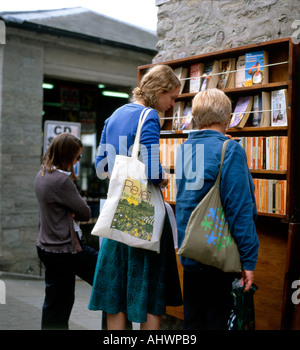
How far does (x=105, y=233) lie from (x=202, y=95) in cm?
95

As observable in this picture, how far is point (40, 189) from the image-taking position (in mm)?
3285

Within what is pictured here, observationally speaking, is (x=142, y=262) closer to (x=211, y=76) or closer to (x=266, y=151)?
(x=266, y=151)

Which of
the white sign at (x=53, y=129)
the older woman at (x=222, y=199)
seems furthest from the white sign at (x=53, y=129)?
the older woman at (x=222, y=199)

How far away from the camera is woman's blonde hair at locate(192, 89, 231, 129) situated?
249 centimetres

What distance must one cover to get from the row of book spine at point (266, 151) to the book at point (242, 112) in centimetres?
14

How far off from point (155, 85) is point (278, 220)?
62.7 inches

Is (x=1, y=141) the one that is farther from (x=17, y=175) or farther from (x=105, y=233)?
(x=105, y=233)

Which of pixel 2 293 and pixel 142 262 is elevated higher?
pixel 142 262

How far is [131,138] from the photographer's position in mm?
2648

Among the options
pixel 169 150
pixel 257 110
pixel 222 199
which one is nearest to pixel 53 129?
pixel 169 150

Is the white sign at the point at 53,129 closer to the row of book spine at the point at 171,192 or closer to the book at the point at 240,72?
the row of book spine at the point at 171,192

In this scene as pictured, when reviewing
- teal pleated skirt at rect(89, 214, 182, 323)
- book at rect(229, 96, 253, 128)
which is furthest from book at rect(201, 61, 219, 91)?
teal pleated skirt at rect(89, 214, 182, 323)

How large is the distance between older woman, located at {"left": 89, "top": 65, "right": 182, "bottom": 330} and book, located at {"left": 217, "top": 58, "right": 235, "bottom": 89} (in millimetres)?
1251
